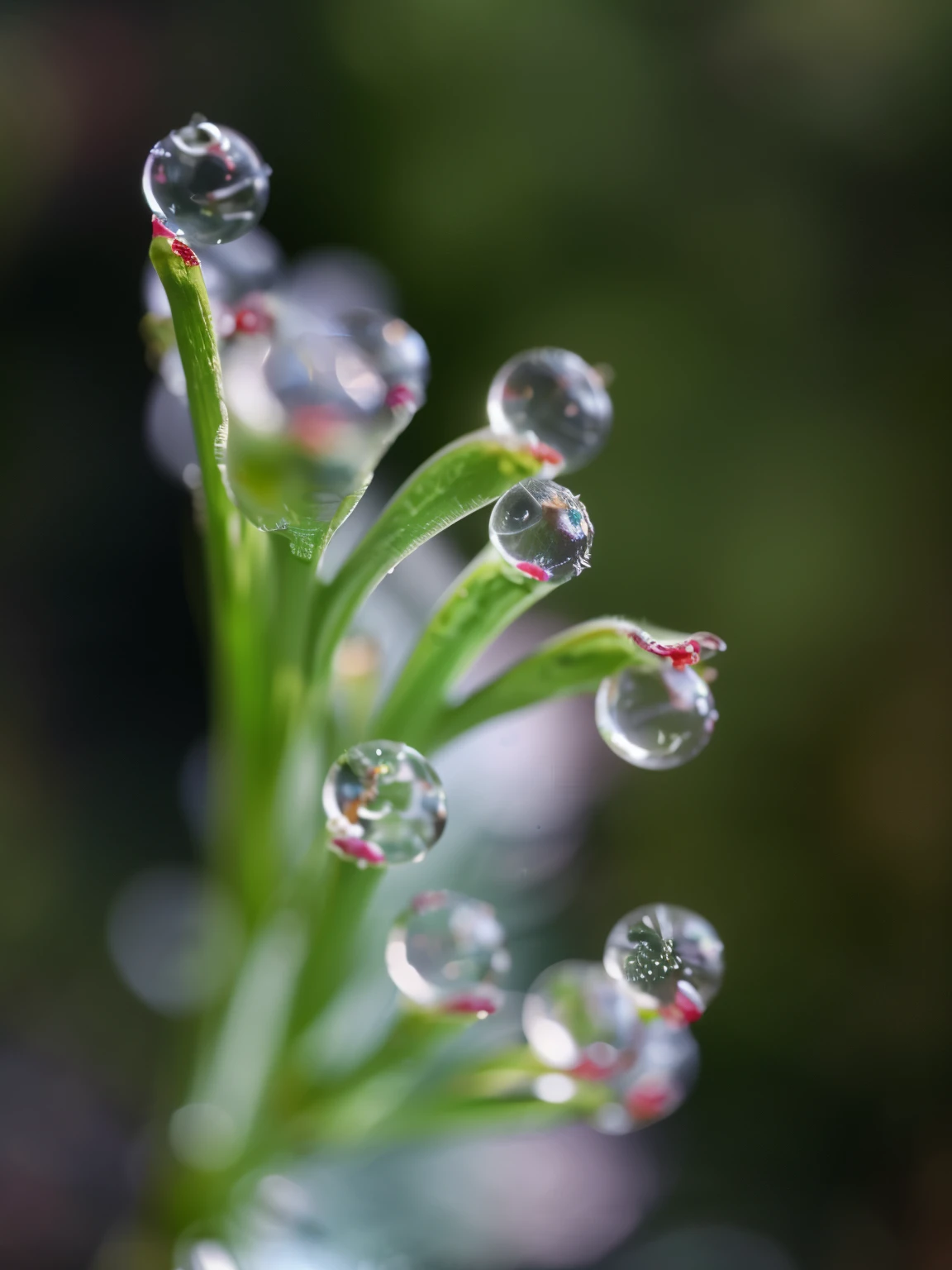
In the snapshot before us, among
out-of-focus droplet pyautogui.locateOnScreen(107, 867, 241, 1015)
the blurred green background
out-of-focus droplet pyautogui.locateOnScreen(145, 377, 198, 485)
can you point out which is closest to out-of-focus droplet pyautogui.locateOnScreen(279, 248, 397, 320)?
the blurred green background

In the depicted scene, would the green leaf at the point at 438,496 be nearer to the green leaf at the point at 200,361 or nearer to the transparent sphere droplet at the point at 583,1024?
the green leaf at the point at 200,361

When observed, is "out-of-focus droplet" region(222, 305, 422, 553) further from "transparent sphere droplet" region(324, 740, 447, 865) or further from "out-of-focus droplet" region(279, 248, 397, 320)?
"out-of-focus droplet" region(279, 248, 397, 320)

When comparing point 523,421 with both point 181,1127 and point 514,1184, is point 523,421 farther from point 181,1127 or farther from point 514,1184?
point 514,1184

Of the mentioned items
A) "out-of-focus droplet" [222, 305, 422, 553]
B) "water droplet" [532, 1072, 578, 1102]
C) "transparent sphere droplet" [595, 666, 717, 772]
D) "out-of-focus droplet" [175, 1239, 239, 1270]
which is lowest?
"out-of-focus droplet" [175, 1239, 239, 1270]

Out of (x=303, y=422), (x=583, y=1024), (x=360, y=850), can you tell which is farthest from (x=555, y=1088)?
(x=303, y=422)

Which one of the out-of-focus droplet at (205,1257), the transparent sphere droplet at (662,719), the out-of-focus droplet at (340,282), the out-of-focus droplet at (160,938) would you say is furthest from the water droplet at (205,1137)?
the out-of-focus droplet at (340,282)

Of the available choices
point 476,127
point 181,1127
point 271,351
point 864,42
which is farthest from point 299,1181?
point 864,42

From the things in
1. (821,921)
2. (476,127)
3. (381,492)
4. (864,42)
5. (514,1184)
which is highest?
(864,42)
